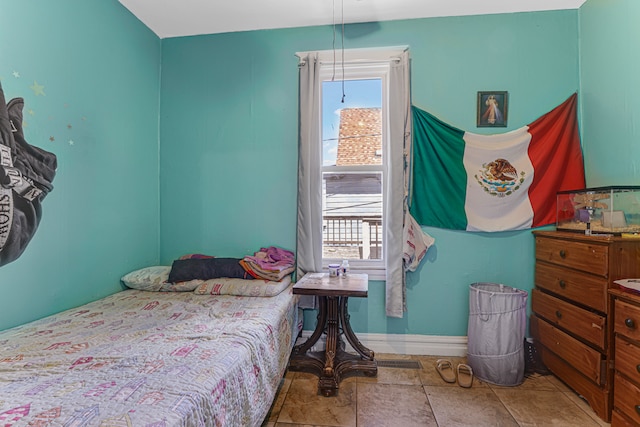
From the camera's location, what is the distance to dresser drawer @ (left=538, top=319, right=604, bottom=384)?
1626mm

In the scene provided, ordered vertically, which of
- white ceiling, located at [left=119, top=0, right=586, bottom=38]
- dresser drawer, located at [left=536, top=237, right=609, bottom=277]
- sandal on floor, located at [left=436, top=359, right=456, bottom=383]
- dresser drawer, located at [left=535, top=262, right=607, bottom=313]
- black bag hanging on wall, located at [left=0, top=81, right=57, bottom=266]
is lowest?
sandal on floor, located at [left=436, top=359, right=456, bottom=383]

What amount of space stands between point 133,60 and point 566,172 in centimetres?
347

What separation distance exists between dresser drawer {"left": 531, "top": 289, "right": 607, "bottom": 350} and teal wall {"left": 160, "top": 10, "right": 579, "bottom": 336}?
0.62 feet

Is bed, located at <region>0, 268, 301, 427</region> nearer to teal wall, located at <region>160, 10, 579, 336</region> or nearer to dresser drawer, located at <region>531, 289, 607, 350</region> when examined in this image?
teal wall, located at <region>160, 10, 579, 336</region>

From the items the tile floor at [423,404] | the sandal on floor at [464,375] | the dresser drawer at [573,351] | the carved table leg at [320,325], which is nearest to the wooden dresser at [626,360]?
the dresser drawer at [573,351]

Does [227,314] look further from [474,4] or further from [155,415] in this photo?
[474,4]

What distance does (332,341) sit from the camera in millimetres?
2004

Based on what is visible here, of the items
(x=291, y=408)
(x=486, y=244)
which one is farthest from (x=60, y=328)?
(x=486, y=244)

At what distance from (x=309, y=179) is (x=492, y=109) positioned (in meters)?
1.55

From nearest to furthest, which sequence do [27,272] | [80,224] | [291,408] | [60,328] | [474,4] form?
1. [60,328]
2. [27,272]
3. [291,408]
4. [80,224]
5. [474,4]

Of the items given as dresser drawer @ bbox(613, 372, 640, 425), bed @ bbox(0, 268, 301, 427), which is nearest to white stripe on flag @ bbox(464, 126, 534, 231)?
dresser drawer @ bbox(613, 372, 640, 425)

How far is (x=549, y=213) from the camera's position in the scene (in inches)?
87.7

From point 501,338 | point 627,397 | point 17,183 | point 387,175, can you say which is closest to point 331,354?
point 501,338

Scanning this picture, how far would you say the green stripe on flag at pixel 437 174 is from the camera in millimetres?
2285
